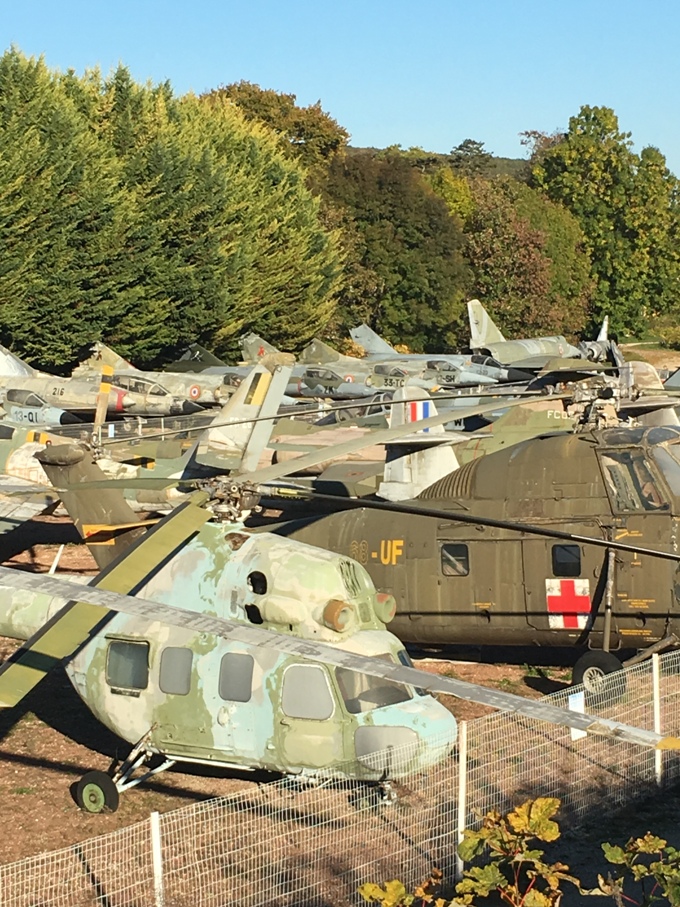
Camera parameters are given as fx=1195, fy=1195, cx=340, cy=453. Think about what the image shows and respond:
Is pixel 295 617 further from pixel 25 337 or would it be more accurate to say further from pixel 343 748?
pixel 25 337

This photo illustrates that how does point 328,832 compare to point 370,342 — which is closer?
point 328,832

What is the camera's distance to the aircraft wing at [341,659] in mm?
6043

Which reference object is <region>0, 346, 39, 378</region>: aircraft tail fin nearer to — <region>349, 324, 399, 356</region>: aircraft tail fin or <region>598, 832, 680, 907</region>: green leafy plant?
<region>349, 324, 399, 356</region>: aircraft tail fin

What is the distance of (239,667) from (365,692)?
1155 mm

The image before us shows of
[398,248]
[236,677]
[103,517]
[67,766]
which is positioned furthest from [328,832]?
[398,248]

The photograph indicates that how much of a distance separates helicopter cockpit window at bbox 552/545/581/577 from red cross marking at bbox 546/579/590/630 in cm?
11

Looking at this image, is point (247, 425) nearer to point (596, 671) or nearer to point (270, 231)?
point (596, 671)

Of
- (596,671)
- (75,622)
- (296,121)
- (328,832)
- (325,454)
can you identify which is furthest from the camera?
(296,121)

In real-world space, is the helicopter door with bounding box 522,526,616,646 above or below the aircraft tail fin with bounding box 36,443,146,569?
below

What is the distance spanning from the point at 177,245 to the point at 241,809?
131 feet

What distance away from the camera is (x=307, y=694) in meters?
10.3

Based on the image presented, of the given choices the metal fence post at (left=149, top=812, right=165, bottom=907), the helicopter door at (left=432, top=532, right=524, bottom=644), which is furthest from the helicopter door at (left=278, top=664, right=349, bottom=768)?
the helicopter door at (left=432, top=532, right=524, bottom=644)

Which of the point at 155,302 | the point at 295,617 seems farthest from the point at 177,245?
the point at 295,617

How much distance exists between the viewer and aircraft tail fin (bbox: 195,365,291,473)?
41.8 ft
